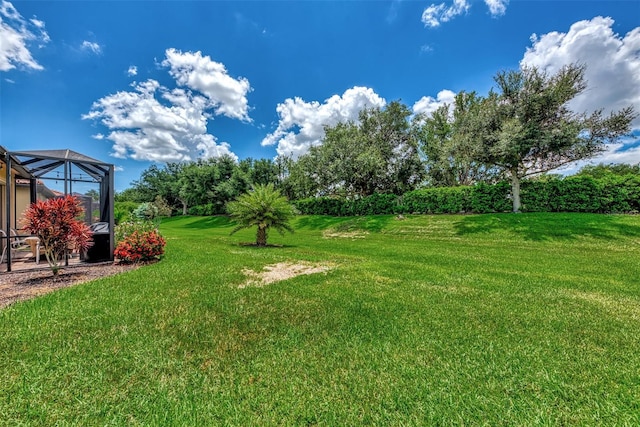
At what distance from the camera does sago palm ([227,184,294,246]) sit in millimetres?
10680

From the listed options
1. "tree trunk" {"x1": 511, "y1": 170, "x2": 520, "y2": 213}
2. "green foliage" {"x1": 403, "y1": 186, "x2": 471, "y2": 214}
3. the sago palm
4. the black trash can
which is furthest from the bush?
"tree trunk" {"x1": 511, "y1": 170, "x2": 520, "y2": 213}

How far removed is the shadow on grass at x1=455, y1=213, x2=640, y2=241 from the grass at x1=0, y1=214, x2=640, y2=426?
25.2 ft

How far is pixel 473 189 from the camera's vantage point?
18047mm

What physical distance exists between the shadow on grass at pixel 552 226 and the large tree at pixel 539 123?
239 cm

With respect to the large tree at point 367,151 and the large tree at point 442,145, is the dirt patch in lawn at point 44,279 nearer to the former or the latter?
the large tree at point 367,151

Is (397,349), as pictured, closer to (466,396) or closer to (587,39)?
(466,396)

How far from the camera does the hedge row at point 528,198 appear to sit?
551 inches

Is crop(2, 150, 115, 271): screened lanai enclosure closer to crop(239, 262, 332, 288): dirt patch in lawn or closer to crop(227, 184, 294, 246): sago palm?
crop(227, 184, 294, 246): sago palm

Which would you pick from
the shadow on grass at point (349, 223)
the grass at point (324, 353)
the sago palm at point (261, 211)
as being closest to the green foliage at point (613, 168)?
the shadow on grass at point (349, 223)

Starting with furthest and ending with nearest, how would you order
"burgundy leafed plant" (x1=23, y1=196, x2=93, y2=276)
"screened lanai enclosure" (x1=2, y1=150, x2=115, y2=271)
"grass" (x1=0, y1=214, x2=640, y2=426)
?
"screened lanai enclosure" (x1=2, y1=150, x2=115, y2=271)
"burgundy leafed plant" (x1=23, y1=196, x2=93, y2=276)
"grass" (x1=0, y1=214, x2=640, y2=426)

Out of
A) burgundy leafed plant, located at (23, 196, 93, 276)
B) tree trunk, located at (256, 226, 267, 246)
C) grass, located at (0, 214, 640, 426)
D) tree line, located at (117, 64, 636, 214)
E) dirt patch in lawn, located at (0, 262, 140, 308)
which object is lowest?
grass, located at (0, 214, 640, 426)

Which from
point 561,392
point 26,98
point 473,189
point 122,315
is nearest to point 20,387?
point 122,315

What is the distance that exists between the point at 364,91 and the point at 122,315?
86.4 feet

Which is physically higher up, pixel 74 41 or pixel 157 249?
pixel 74 41
